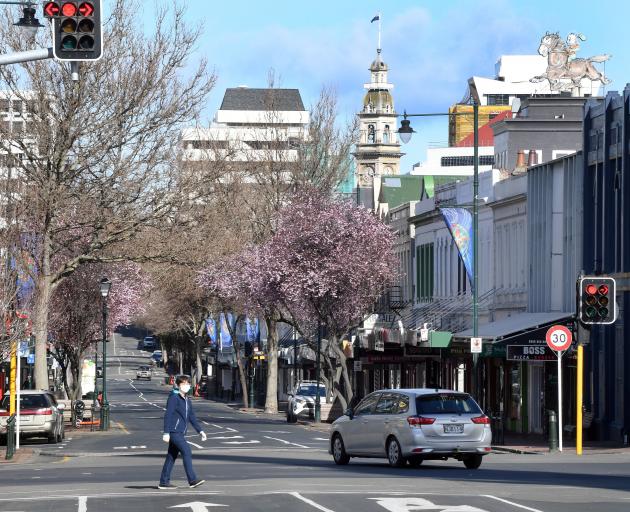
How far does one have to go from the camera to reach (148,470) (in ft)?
97.4

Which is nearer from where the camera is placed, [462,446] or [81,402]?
[462,446]

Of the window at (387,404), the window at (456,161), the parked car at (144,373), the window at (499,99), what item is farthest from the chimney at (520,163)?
the parked car at (144,373)

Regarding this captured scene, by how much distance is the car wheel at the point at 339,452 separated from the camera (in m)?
30.6

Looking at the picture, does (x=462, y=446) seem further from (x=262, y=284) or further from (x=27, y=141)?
(x=262, y=284)

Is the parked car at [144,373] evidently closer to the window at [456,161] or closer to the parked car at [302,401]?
the window at [456,161]

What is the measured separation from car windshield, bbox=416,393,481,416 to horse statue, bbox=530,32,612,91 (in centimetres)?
3416

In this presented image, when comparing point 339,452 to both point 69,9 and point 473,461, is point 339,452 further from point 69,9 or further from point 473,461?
point 69,9

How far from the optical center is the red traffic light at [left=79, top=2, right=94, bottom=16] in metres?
17.8

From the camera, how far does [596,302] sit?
3328 centimetres

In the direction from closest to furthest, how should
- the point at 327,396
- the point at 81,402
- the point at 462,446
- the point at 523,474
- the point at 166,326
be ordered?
the point at 523,474
the point at 462,446
the point at 81,402
the point at 327,396
the point at 166,326

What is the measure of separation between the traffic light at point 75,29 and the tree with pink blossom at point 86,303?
139ft

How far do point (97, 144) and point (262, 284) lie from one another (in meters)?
20.8

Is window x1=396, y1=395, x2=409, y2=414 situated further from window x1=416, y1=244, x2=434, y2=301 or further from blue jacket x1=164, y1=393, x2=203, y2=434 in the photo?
window x1=416, y1=244, x2=434, y2=301

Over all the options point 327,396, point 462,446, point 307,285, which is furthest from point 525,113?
point 462,446
